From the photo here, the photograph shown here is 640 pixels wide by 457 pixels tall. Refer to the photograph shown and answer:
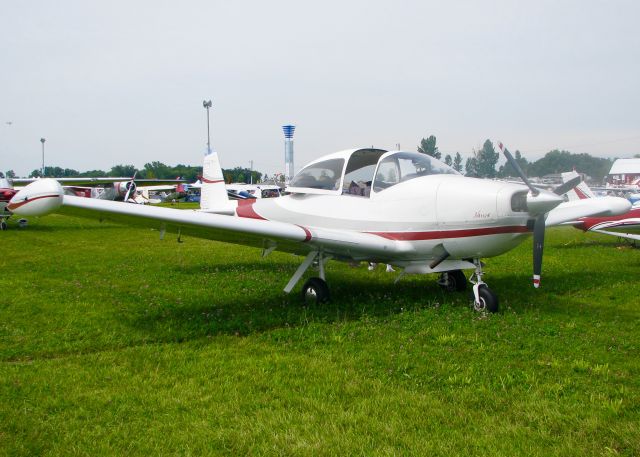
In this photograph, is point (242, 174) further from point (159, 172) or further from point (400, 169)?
point (400, 169)

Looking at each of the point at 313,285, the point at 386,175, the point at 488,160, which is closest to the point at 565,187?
the point at 386,175

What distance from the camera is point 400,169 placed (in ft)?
22.8

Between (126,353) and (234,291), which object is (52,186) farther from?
(234,291)

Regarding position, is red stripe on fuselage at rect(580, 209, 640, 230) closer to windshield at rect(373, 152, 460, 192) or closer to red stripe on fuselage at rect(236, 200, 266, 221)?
windshield at rect(373, 152, 460, 192)

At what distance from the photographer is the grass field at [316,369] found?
129 inches

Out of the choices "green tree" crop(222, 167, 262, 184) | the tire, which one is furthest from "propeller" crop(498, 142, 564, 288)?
"green tree" crop(222, 167, 262, 184)

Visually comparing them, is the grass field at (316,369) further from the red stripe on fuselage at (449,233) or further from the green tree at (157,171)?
the green tree at (157,171)

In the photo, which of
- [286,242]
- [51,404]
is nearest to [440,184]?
[286,242]

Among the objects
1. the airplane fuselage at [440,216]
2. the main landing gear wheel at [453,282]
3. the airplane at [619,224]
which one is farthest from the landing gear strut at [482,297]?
the airplane at [619,224]

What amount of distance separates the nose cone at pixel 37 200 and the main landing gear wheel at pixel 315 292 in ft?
11.2

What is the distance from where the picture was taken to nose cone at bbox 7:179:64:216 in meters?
4.79

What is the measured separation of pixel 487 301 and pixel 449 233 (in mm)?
1004

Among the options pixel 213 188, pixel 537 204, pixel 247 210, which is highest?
pixel 213 188

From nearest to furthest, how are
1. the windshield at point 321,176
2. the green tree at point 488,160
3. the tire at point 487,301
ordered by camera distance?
the tire at point 487,301
the windshield at point 321,176
the green tree at point 488,160
